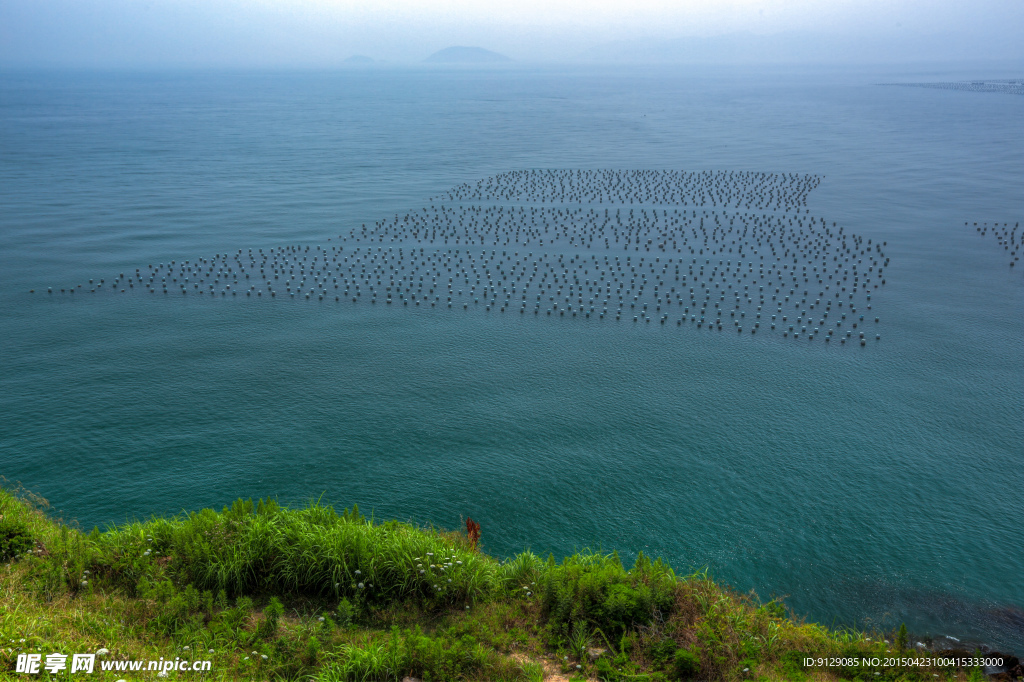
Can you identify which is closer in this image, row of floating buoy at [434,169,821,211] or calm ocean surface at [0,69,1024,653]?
calm ocean surface at [0,69,1024,653]

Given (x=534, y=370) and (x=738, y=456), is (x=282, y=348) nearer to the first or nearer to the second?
(x=534, y=370)

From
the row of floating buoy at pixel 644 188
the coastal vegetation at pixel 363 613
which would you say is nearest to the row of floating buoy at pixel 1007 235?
the row of floating buoy at pixel 644 188

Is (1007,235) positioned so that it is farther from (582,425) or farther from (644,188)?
(582,425)

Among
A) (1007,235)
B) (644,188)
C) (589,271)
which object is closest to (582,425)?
(589,271)

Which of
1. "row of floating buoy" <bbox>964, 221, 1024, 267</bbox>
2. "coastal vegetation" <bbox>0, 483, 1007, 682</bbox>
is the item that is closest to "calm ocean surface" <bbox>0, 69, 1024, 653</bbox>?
"row of floating buoy" <bbox>964, 221, 1024, 267</bbox>

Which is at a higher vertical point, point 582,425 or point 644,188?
point 644,188

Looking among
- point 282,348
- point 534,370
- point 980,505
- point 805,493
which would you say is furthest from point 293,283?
point 980,505

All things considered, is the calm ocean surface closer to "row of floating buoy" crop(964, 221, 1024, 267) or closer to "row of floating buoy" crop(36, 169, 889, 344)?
"row of floating buoy" crop(964, 221, 1024, 267)
